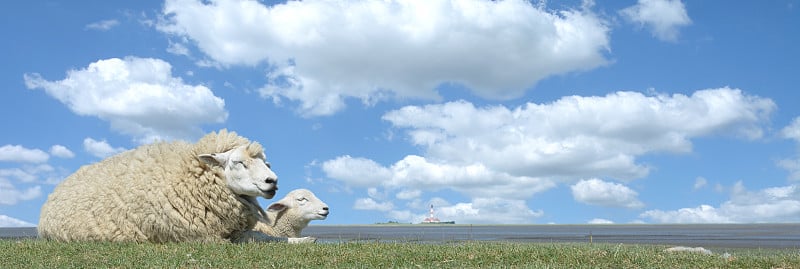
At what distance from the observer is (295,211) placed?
56.4 ft

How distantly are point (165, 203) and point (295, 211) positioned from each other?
490 cm

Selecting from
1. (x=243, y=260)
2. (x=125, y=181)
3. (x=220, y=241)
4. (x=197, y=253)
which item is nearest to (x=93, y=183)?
(x=125, y=181)

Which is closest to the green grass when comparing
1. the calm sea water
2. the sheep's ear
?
the calm sea water

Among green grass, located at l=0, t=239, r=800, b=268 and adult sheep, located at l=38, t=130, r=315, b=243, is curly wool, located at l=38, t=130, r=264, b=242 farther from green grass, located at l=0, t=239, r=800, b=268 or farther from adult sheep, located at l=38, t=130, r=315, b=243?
green grass, located at l=0, t=239, r=800, b=268

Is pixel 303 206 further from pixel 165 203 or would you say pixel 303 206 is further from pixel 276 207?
pixel 165 203

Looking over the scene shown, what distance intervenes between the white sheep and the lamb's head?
4281mm

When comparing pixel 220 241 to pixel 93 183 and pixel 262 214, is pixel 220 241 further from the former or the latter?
pixel 93 183

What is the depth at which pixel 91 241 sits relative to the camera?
1306 centimetres

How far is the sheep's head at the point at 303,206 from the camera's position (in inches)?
671

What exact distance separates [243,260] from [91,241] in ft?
16.3

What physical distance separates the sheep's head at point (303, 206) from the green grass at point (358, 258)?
5.53m

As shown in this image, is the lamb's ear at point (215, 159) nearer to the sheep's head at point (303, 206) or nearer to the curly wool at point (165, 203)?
the curly wool at point (165, 203)

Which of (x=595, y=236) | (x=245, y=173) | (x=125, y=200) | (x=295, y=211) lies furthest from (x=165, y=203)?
(x=595, y=236)

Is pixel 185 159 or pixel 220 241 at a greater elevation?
pixel 185 159
